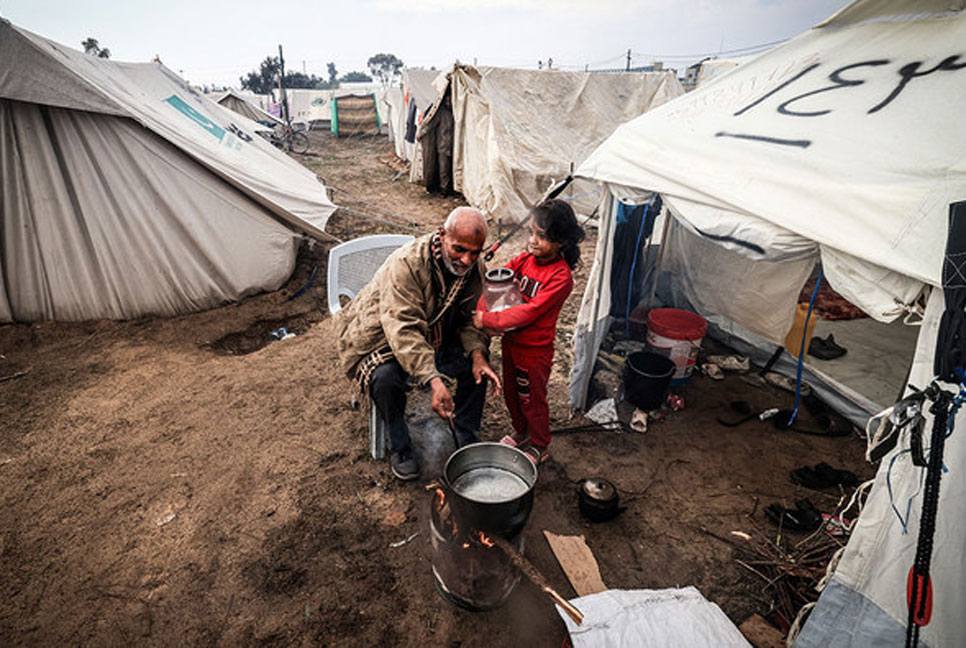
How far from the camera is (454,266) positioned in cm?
254

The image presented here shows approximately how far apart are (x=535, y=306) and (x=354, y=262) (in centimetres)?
199

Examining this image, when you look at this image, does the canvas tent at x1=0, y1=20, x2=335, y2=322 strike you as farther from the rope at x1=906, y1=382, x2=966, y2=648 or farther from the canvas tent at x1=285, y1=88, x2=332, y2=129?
the canvas tent at x1=285, y1=88, x2=332, y2=129

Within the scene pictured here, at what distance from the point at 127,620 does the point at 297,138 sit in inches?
920

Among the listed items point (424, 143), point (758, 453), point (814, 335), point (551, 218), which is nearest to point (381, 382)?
point (551, 218)

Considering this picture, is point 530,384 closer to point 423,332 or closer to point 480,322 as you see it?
point 480,322

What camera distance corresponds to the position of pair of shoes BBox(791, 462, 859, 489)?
3.11 metres

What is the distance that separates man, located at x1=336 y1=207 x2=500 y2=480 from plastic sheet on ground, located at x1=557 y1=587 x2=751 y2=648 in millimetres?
1121

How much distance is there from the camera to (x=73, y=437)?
3285mm

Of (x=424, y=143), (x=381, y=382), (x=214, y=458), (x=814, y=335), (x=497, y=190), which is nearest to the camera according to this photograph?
(x=381, y=382)

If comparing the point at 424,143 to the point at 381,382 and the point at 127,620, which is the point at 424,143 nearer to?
the point at 381,382

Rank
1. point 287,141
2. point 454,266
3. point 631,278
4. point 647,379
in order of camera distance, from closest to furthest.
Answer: point 454,266
point 647,379
point 631,278
point 287,141

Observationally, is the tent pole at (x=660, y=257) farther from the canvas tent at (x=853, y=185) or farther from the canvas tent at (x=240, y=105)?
the canvas tent at (x=240, y=105)

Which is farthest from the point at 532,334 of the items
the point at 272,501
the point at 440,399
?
the point at 272,501

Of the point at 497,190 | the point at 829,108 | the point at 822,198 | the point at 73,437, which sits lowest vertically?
the point at 73,437
